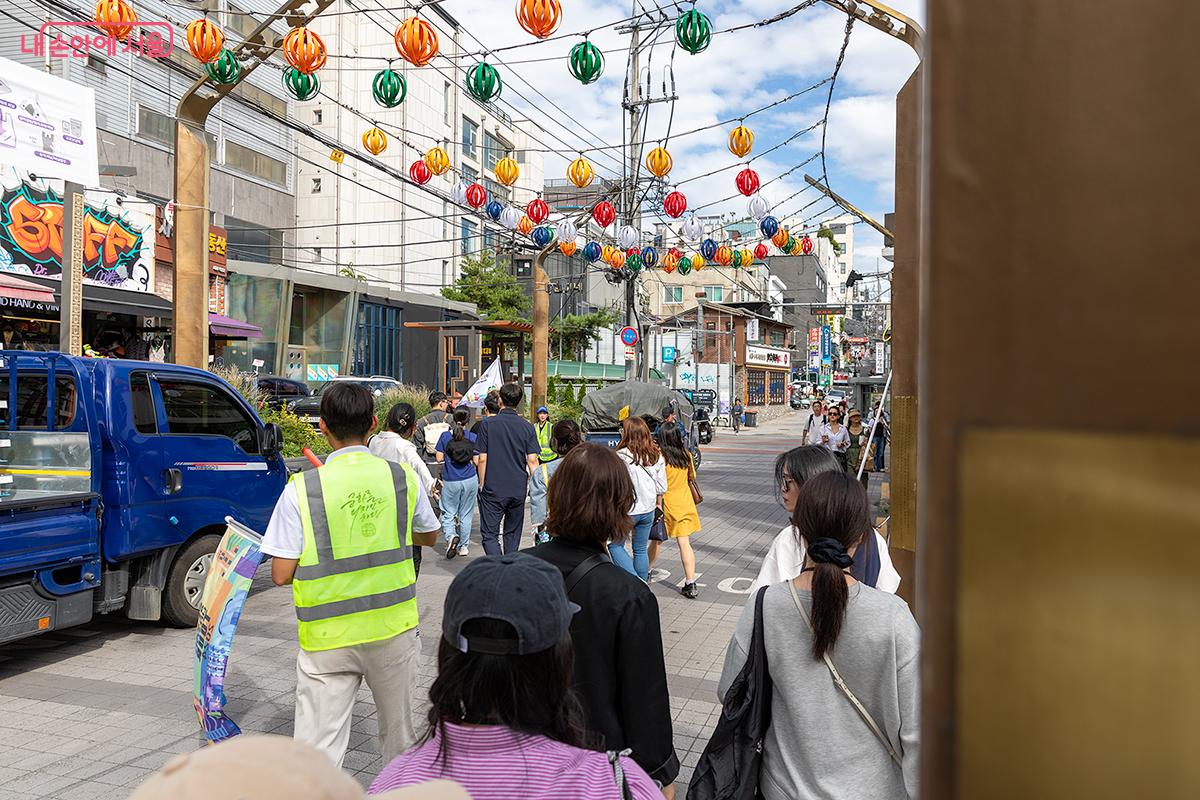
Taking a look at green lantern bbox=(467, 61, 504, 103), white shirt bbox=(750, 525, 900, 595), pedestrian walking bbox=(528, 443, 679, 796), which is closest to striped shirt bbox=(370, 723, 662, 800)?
pedestrian walking bbox=(528, 443, 679, 796)

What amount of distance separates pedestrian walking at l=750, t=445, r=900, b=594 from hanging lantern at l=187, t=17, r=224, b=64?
25.3 feet

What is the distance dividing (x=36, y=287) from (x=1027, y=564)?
16156 millimetres

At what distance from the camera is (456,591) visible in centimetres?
172

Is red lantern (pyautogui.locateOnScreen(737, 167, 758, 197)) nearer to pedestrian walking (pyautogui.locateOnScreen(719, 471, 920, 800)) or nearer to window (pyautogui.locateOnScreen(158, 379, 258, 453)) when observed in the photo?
window (pyautogui.locateOnScreen(158, 379, 258, 453))

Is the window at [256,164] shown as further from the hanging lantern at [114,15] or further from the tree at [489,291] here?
the hanging lantern at [114,15]

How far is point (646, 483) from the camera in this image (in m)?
7.12

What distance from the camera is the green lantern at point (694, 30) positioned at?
30.8 feet

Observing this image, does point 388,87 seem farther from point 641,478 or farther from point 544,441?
point 641,478

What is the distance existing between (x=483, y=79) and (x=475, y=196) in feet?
15.8

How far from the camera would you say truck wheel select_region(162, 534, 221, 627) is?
6.63 metres

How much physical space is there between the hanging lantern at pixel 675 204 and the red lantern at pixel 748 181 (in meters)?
1.53

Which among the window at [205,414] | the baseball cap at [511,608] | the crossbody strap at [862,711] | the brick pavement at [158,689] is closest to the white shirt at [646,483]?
the brick pavement at [158,689]

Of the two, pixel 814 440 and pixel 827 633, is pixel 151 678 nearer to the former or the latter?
pixel 827 633

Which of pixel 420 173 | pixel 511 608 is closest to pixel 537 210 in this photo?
pixel 420 173
